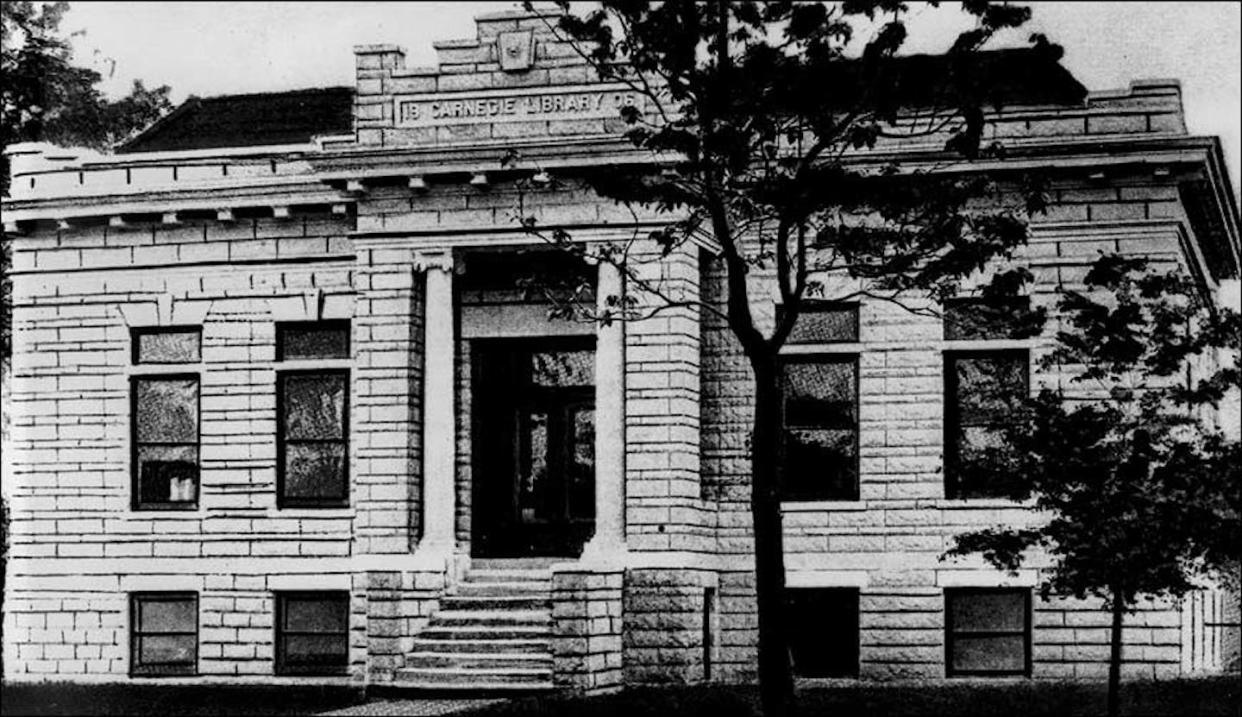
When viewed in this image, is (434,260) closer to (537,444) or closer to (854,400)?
(537,444)

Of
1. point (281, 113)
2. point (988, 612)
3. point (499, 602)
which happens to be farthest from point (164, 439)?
point (988, 612)

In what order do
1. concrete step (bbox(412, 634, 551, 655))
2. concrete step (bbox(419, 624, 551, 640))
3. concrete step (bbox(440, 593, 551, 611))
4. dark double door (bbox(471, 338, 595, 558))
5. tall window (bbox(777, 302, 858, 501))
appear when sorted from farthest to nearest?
dark double door (bbox(471, 338, 595, 558)) → tall window (bbox(777, 302, 858, 501)) → concrete step (bbox(440, 593, 551, 611)) → concrete step (bbox(419, 624, 551, 640)) → concrete step (bbox(412, 634, 551, 655))

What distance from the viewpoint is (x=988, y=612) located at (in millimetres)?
24125

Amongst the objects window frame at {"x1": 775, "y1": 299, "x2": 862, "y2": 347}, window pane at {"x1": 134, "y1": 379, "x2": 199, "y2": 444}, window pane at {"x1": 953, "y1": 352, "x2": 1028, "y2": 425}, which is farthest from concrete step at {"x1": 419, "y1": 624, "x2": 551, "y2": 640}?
window pane at {"x1": 953, "y1": 352, "x2": 1028, "y2": 425}

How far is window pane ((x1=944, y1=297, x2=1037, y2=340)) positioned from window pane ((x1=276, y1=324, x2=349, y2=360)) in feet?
26.2

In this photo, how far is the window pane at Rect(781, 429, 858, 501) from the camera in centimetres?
2477

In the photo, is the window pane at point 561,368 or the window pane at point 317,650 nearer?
the window pane at point 561,368

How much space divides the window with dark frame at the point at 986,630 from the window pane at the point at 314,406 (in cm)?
831

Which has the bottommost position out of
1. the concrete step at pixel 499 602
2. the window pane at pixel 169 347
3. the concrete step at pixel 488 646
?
the concrete step at pixel 488 646

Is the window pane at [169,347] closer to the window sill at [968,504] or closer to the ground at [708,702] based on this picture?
the ground at [708,702]

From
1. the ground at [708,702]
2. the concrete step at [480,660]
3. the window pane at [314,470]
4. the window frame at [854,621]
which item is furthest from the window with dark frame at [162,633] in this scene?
the window frame at [854,621]

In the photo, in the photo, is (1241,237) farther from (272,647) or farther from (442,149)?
(272,647)

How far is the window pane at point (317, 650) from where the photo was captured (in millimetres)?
→ 25906

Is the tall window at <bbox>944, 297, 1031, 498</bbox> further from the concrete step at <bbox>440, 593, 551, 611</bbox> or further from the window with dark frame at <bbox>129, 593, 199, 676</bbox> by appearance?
the window with dark frame at <bbox>129, 593, 199, 676</bbox>
